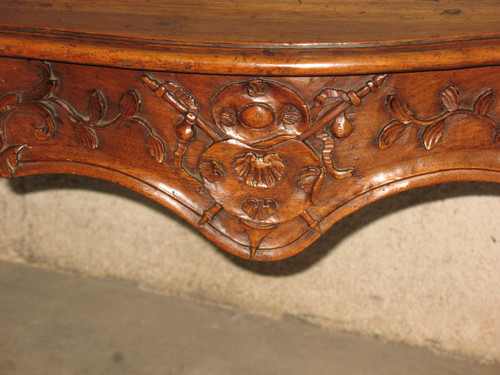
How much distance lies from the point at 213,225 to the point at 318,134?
0.15 meters

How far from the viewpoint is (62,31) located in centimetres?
49

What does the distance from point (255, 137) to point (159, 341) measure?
2.62 ft

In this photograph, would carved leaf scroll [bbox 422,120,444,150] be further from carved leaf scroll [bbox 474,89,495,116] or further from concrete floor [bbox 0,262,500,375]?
concrete floor [bbox 0,262,500,375]

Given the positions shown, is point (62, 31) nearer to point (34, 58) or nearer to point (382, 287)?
point (34, 58)

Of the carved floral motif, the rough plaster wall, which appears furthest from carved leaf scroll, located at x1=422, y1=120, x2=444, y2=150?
the rough plaster wall

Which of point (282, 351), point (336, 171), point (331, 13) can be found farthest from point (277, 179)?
point (282, 351)

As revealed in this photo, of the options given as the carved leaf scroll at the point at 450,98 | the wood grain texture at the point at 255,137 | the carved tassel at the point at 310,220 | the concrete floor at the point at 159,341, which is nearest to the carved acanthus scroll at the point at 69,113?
the wood grain texture at the point at 255,137

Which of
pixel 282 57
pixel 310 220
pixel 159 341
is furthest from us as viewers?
pixel 159 341

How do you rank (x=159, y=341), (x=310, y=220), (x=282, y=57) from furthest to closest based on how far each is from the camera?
(x=159, y=341)
(x=310, y=220)
(x=282, y=57)

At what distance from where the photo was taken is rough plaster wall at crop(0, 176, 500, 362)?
1.12 metres

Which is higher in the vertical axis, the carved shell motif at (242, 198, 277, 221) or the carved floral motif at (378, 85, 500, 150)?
the carved floral motif at (378, 85, 500, 150)

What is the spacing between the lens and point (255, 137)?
1.67 feet

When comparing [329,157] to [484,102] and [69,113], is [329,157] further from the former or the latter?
[69,113]

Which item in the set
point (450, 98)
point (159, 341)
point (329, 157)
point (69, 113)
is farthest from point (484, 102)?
point (159, 341)
